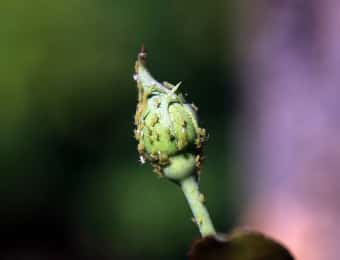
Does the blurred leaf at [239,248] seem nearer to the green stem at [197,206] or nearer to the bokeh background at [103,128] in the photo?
the green stem at [197,206]

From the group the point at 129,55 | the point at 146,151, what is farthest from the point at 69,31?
the point at 146,151

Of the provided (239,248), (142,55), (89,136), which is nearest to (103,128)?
(89,136)

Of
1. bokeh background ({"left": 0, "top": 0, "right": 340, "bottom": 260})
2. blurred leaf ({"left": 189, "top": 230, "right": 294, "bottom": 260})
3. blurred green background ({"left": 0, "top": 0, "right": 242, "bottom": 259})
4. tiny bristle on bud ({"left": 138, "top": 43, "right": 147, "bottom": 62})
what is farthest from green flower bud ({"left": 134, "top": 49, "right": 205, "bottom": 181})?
blurred green background ({"left": 0, "top": 0, "right": 242, "bottom": 259})

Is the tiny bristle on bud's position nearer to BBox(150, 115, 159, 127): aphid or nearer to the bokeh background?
BBox(150, 115, 159, 127): aphid

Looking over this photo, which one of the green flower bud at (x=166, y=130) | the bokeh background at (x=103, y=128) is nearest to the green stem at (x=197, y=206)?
the green flower bud at (x=166, y=130)

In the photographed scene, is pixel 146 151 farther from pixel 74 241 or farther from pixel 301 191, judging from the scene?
pixel 74 241

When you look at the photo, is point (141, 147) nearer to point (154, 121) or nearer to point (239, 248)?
point (154, 121)

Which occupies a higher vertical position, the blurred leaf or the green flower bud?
the green flower bud
